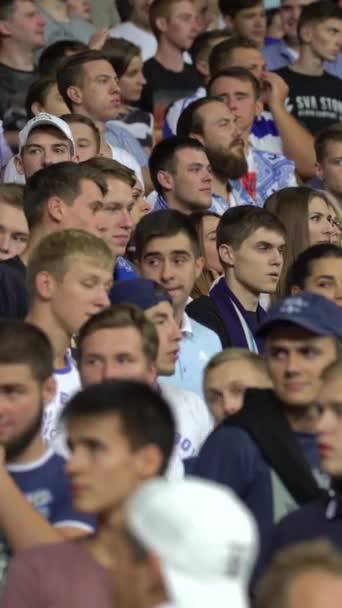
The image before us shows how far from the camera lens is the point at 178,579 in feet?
15.9

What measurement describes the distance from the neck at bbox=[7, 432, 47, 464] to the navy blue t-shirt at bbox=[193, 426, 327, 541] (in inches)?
23.5

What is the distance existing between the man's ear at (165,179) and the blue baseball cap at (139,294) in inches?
118

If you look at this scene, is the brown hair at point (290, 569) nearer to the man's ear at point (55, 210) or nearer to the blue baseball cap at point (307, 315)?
the blue baseball cap at point (307, 315)

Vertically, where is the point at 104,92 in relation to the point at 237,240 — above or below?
above

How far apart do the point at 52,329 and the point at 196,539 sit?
374 centimetres

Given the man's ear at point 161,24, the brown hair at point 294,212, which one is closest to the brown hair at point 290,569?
the brown hair at point 294,212

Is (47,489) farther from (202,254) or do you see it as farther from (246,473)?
(202,254)

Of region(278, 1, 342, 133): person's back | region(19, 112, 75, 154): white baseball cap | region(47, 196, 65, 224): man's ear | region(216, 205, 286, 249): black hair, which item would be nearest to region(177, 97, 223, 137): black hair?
region(19, 112, 75, 154): white baseball cap

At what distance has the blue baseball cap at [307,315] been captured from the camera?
25.5ft

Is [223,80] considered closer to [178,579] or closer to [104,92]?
[104,92]

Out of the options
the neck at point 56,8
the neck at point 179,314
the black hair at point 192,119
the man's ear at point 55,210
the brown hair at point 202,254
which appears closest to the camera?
the man's ear at point 55,210

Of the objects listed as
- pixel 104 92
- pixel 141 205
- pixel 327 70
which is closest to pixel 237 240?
pixel 141 205

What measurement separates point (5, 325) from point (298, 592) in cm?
250

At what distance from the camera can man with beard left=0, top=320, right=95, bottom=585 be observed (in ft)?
21.8
